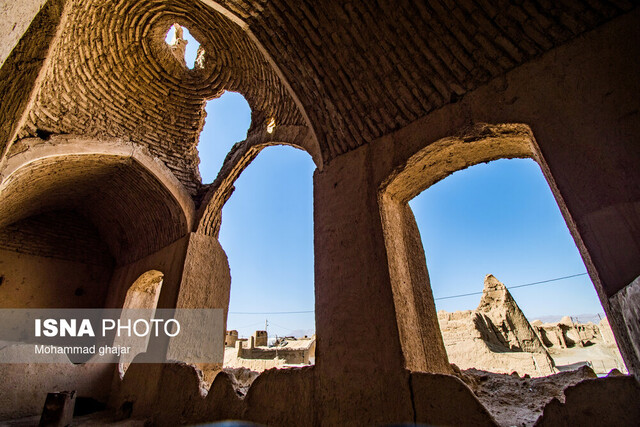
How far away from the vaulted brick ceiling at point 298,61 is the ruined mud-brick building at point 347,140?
0.02 metres

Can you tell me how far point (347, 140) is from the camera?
3521 mm

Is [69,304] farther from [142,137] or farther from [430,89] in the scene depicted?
[430,89]

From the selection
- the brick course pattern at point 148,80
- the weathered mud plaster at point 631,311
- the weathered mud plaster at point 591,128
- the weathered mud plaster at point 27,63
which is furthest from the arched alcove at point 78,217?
the weathered mud plaster at point 631,311

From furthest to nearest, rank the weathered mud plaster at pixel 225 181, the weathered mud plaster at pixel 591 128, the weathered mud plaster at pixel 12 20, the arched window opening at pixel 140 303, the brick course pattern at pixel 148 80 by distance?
1. the arched window opening at pixel 140 303
2. the weathered mud plaster at pixel 225 181
3. the brick course pattern at pixel 148 80
4. the weathered mud plaster at pixel 591 128
5. the weathered mud plaster at pixel 12 20

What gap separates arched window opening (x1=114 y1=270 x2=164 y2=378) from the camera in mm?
6351

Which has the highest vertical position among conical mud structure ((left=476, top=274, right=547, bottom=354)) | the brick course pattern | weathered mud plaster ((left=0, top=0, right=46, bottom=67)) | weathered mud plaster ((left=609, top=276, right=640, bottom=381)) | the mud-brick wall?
the brick course pattern

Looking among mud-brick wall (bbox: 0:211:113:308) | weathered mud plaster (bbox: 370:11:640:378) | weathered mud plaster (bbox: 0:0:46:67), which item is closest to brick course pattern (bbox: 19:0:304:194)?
weathered mud plaster (bbox: 370:11:640:378)

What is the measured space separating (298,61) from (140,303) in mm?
6354

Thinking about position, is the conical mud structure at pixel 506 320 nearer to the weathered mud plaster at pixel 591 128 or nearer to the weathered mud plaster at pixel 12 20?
the weathered mud plaster at pixel 591 128

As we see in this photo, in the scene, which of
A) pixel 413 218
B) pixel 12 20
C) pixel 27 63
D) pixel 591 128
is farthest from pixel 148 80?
pixel 591 128

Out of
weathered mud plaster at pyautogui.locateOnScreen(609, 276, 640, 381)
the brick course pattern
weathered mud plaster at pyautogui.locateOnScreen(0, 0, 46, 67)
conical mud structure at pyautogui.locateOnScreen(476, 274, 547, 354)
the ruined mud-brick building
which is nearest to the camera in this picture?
weathered mud plaster at pyautogui.locateOnScreen(0, 0, 46, 67)

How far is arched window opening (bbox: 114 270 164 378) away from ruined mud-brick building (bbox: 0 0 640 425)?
562mm

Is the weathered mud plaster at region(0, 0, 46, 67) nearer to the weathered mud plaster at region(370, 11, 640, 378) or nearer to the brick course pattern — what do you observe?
the weathered mud plaster at region(370, 11, 640, 378)

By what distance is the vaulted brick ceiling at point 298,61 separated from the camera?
2.58m
